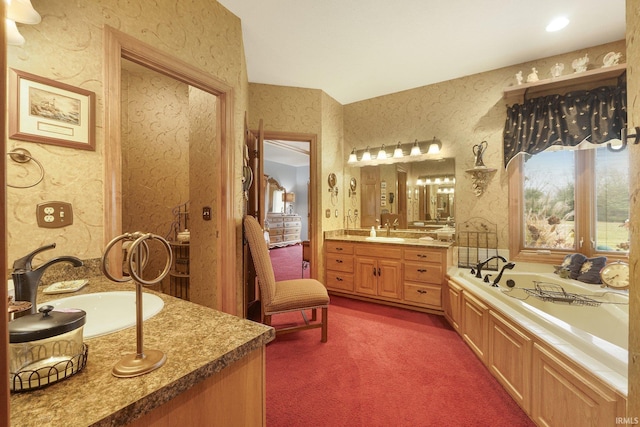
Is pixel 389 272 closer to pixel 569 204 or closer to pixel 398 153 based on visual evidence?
pixel 398 153

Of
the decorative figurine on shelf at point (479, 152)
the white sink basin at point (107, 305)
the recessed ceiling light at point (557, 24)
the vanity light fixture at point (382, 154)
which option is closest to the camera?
the white sink basin at point (107, 305)

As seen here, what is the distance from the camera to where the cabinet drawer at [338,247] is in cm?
347

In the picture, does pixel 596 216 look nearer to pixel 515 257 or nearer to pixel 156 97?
pixel 515 257

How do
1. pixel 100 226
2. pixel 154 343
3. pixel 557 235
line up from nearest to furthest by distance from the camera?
1. pixel 154 343
2. pixel 100 226
3. pixel 557 235

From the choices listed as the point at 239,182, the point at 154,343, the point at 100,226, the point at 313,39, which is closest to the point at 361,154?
the point at 313,39

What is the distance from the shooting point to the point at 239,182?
230 centimetres

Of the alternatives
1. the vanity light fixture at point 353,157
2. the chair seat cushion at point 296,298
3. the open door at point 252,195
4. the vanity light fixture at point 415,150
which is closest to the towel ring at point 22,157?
the open door at point 252,195

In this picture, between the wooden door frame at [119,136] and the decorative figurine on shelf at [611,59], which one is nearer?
the wooden door frame at [119,136]

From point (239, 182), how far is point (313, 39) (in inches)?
62.6

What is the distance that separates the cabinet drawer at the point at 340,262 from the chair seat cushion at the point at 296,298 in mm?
1109

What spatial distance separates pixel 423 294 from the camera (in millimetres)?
2963

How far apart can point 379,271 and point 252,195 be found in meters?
1.82

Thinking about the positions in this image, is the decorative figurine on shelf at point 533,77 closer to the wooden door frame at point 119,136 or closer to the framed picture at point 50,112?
the wooden door frame at point 119,136

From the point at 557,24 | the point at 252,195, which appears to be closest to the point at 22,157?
the point at 252,195
